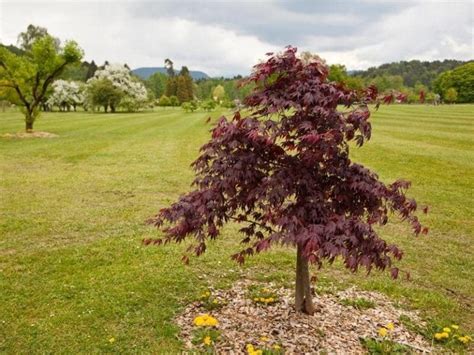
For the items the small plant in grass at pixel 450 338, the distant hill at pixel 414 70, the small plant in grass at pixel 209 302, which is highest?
the distant hill at pixel 414 70

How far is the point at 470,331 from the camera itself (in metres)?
5.10

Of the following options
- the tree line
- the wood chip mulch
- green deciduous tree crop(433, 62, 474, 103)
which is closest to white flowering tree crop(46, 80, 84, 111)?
the tree line

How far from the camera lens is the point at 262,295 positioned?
5.77 meters

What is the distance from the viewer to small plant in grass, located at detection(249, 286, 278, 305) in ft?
18.0

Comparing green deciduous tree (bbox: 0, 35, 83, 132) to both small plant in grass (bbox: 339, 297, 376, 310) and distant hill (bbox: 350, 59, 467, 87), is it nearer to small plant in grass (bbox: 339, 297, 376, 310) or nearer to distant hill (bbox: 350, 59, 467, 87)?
small plant in grass (bbox: 339, 297, 376, 310)

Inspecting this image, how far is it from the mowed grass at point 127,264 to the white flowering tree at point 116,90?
158 feet

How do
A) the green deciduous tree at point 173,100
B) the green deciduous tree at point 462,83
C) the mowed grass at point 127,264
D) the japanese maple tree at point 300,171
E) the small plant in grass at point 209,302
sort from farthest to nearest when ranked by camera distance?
the green deciduous tree at point 462,83 < the green deciduous tree at point 173,100 < the small plant in grass at point 209,302 < the mowed grass at point 127,264 < the japanese maple tree at point 300,171

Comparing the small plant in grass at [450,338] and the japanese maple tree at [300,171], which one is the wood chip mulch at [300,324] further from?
the japanese maple tree at [300,171]

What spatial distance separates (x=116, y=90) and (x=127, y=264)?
2280 inches

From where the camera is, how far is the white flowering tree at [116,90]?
198 feet

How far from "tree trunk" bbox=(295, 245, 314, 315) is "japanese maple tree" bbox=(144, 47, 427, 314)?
30.7 inches

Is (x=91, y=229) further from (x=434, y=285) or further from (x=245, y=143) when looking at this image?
(x=434, y=285)

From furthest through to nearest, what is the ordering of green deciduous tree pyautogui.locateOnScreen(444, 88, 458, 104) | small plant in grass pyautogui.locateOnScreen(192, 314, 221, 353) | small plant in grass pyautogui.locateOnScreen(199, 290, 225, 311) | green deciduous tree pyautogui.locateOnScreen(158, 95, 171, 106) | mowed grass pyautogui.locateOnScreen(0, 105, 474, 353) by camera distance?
1. green deciduous tree pyautogui.locateOnScreen(158, 95, 171, 106)
2. green deciduous tree pyautogui.locateOnScreen(444, 88, 458, 104)
3. small plant in grass pyautogui.locateOnScreen(199, 290, 225, 311)
4. mowed grass pyautogui.locateOnScreen(0, 105, 474, 353)
5. small plant in grass pyautogui.locateOnScreen(192, 314, 221, 353)

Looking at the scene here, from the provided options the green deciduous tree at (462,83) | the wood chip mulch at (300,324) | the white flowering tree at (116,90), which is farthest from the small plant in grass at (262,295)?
the green deciduous tree at (462,83)
